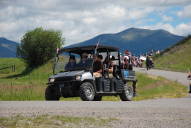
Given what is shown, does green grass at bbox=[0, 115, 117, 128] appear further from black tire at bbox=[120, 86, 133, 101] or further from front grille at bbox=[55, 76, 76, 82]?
black tire at bbox=[120, 86, 133, 101]

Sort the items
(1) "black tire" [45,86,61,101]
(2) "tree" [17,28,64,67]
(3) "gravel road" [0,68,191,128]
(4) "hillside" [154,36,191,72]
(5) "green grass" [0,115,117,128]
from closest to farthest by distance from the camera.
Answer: (5) "green grass" [0,115,117,128] < (3) "gravel road" [0,68,191,128] < (1) "black tire" [45,86,61,101] < (4) "hillside" [154,36,191,72] < (2) "tree" [17,28,64,67]

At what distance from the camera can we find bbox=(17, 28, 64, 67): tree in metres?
87.6

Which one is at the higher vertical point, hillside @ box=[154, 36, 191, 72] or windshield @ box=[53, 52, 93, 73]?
hillside @ box=[154, 36, 191, 72]

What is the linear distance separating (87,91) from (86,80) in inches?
20.1

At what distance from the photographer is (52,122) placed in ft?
40.3

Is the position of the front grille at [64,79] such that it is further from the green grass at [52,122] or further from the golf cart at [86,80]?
the green grass at [52,122]

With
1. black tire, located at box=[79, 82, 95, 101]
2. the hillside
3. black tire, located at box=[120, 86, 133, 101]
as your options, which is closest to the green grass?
black tire, located at box=[79, 82, 95, 101]

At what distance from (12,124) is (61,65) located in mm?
11264

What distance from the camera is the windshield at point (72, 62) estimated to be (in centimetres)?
2193

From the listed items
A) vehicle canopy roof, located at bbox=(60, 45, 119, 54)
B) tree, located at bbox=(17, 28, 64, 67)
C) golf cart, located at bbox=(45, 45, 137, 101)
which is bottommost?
golf cart, located at bbox=(45, 45, 137, 101)

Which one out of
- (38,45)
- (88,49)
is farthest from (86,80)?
(38,45)

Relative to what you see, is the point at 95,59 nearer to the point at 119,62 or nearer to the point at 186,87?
the point at 119,62

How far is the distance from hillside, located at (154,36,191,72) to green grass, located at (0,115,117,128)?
5296cm

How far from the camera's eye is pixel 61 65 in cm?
2297
